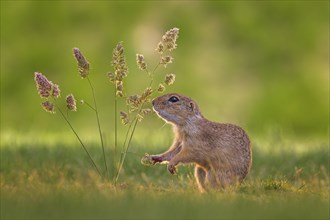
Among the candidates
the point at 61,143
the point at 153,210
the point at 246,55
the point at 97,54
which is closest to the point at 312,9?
the point at 246,55

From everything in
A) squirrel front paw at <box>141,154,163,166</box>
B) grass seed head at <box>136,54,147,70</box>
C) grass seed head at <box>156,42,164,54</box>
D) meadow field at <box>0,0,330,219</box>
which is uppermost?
meadow field at <box>0,0,330,219</box>

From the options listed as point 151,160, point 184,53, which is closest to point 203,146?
point 151,160

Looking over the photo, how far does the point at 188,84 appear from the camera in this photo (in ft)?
80.2

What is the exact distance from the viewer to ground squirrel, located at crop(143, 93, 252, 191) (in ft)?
26.5

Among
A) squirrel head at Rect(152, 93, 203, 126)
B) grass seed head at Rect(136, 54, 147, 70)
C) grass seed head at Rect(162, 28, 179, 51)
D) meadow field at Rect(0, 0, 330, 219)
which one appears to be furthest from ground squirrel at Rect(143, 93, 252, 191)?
meadow field at Rect(0, 0, 330, 219)

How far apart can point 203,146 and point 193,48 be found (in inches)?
702

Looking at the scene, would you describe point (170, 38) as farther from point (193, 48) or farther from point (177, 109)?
point (193, 48)

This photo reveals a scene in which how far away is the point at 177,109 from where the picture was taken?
8227mm

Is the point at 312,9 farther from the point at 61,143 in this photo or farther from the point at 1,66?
the point at 61,143

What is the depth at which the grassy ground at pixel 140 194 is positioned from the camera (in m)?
5.50

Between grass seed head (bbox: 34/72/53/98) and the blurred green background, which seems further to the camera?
the blurred green background

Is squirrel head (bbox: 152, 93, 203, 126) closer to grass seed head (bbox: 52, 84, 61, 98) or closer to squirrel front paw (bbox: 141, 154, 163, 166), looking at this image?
squirrel front paw (bbox: 141, 154, 163, 166)

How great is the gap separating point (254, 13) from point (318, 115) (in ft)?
12.6

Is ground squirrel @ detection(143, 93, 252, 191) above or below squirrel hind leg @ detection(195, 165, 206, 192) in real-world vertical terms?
above
